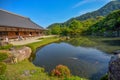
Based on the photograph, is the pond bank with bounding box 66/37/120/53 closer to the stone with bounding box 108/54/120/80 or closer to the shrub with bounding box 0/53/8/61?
the shrub with bounding box 0/53/8/61

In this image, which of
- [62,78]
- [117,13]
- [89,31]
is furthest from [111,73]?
[89,31]

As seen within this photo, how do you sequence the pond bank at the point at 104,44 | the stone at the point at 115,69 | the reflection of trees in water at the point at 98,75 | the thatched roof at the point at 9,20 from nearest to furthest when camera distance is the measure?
the stone at the point at 115,69 → the reflection of trees in water at the point at 98,75 → the pond bank at the point at 104,44 → the thatched roof at the point at 9,20

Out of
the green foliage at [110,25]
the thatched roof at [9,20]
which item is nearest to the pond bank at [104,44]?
the thatched roof at [9,20]

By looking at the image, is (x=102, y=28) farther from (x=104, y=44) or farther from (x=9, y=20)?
(x=9, y=20)

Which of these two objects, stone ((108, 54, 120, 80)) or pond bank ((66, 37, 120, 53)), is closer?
stone ((108, 54, 120, 80))

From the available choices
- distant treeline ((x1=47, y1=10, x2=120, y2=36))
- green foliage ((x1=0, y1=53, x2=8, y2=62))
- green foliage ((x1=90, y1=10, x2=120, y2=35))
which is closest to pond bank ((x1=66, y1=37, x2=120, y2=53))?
green foliage ((x1=0, y1=53, x2=8, y2=62))

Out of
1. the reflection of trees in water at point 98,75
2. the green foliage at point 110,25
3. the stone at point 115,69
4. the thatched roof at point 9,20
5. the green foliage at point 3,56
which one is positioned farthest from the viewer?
the green foliage at point 110,25

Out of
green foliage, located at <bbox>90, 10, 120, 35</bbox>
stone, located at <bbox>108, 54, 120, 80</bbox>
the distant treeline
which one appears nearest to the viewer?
stone, located at <bbox>108, 54, 120, 80</bbox>

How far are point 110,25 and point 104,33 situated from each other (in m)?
6.48

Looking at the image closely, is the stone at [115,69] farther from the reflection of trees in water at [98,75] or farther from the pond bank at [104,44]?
the pond bank at [104,44]

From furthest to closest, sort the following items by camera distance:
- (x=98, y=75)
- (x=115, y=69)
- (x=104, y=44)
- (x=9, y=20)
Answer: (x=9, y=20) → (x=104, y=44) → (x=98, y=75) → (x=115, y=69)

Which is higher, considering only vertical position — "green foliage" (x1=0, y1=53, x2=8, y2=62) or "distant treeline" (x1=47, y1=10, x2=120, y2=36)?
"distant treeline" (x1=47, y1=10, x2=120, y2=36)

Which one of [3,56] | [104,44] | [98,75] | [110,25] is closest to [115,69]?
[98,75]

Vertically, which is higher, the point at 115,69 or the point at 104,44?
the point at 115,69
